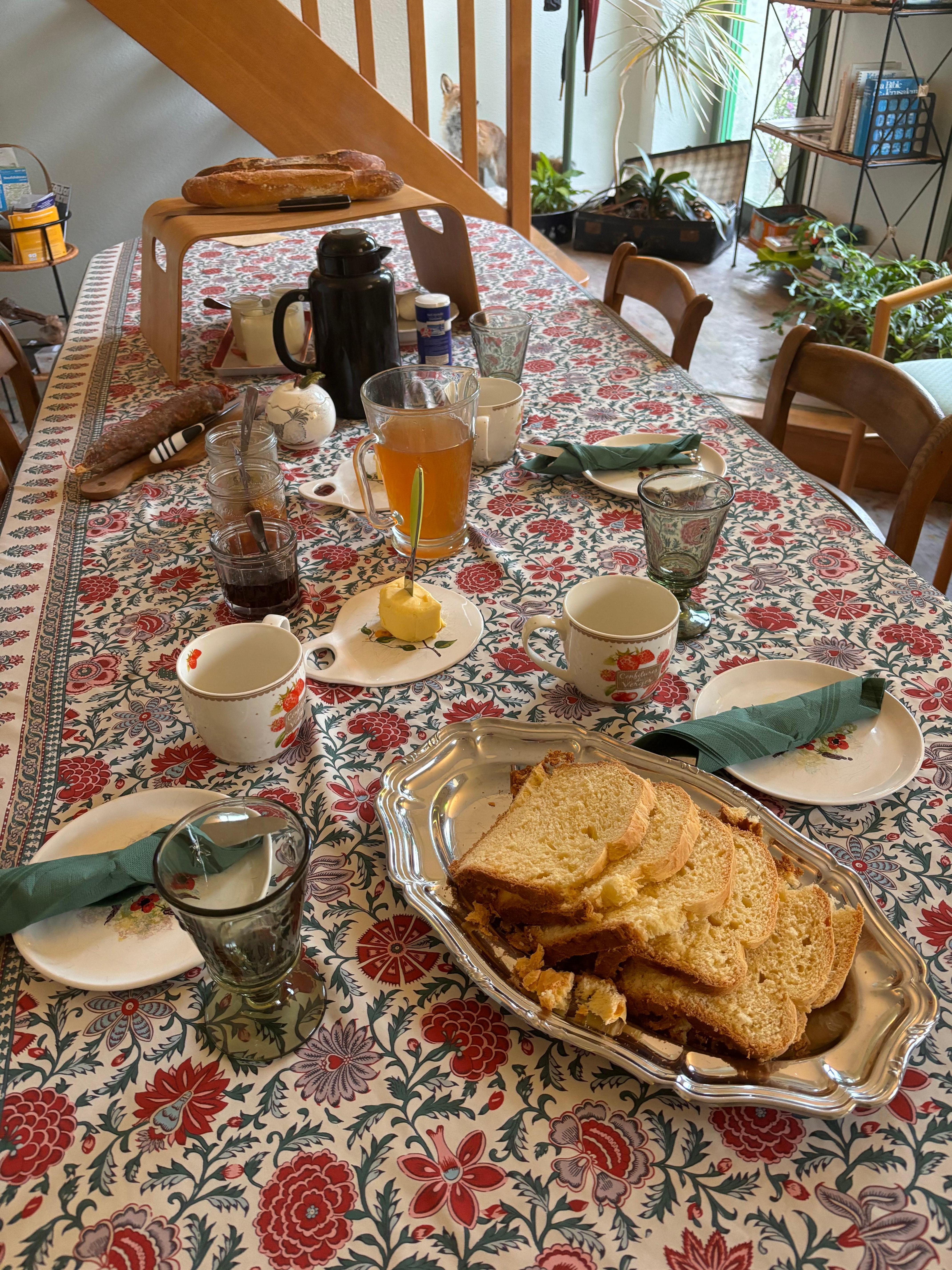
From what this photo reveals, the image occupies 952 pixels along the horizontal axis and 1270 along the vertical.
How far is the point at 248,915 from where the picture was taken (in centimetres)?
51

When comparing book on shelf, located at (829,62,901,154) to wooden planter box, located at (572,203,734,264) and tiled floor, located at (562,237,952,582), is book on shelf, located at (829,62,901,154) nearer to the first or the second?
tiled floor, located at (562,237,952,582)

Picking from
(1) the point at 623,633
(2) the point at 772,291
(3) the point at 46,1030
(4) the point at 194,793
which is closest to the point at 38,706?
(4) the point at 194,793

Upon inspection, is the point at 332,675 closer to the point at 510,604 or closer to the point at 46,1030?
the point at 510,604

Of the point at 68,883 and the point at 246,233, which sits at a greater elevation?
the point at 246,233

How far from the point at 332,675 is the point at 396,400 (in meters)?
0.44

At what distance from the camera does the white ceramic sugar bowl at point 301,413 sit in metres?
1.30

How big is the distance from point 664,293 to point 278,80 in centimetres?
132

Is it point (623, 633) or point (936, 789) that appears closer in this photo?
point (936, 789)

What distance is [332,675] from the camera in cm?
89

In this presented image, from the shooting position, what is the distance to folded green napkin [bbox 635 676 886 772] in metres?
0.75

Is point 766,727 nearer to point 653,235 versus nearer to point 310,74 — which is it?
point 310,74

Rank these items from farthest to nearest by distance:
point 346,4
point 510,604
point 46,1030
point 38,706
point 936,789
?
point 346,4, point 510,604, point 38,706, point 936,789, point 46,1030

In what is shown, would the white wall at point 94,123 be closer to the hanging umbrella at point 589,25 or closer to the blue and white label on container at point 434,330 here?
the hanging umbrella at point 589,25

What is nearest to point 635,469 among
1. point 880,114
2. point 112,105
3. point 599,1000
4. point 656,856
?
point 656,856
